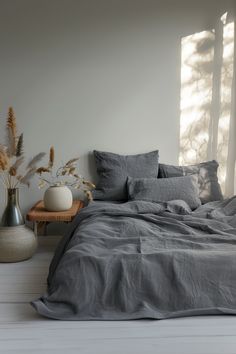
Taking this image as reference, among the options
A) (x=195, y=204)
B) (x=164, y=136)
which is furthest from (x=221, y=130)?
(x=195, y=204)

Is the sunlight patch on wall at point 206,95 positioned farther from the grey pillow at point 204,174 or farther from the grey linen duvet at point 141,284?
the grey linen duvet at point 141,284

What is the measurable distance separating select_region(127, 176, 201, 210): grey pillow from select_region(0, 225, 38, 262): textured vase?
41.2 inches

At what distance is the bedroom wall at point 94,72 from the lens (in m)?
4.12

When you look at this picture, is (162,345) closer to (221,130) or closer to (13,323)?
(13,323)

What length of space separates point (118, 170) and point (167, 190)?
577 millimetres

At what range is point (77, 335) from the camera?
214cm

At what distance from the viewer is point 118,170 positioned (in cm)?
410

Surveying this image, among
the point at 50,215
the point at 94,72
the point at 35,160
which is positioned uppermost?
the point at 94,72

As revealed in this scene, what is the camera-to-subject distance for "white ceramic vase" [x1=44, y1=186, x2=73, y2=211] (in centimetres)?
379

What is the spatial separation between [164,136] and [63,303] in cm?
246

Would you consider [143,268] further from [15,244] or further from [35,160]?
[35,160]

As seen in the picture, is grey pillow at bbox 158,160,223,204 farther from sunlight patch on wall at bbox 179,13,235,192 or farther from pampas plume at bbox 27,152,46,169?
pampas plume at bbox 27,152,46,169

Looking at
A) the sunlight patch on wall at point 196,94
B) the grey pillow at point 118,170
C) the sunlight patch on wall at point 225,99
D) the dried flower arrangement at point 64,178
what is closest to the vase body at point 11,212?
the dried flower arrangement at point 64,178

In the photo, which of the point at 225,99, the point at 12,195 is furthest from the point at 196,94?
the point at 12,195
